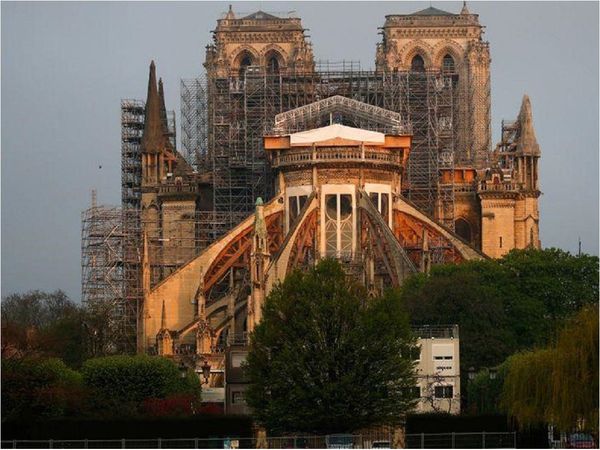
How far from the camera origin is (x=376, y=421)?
7256 cm

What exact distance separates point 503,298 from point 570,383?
105 ft

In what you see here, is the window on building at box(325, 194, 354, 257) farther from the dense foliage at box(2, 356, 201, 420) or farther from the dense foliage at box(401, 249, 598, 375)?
the dense foliage at box(2, 356, 201, 420)

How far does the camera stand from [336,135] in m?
112

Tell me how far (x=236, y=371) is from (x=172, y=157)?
3594 cm

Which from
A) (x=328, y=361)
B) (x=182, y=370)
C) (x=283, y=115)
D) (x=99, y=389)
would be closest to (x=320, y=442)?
(x=328, y=361)

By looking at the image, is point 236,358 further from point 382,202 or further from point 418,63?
point 418,63

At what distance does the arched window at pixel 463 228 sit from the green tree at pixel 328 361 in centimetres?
4326

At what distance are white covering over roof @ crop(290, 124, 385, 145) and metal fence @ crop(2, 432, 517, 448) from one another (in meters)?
39.3

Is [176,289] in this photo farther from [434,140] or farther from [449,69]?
[449,69]

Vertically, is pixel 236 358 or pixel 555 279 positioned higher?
pixel 555 279

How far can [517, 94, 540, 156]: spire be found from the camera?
121812 millimetres

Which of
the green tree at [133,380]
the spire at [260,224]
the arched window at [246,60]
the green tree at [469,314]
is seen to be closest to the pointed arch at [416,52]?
the arched window at [246,60]

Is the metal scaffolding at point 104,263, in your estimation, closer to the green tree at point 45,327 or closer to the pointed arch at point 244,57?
the green tree at point 45,327

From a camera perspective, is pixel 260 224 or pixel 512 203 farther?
pixel 512 203
